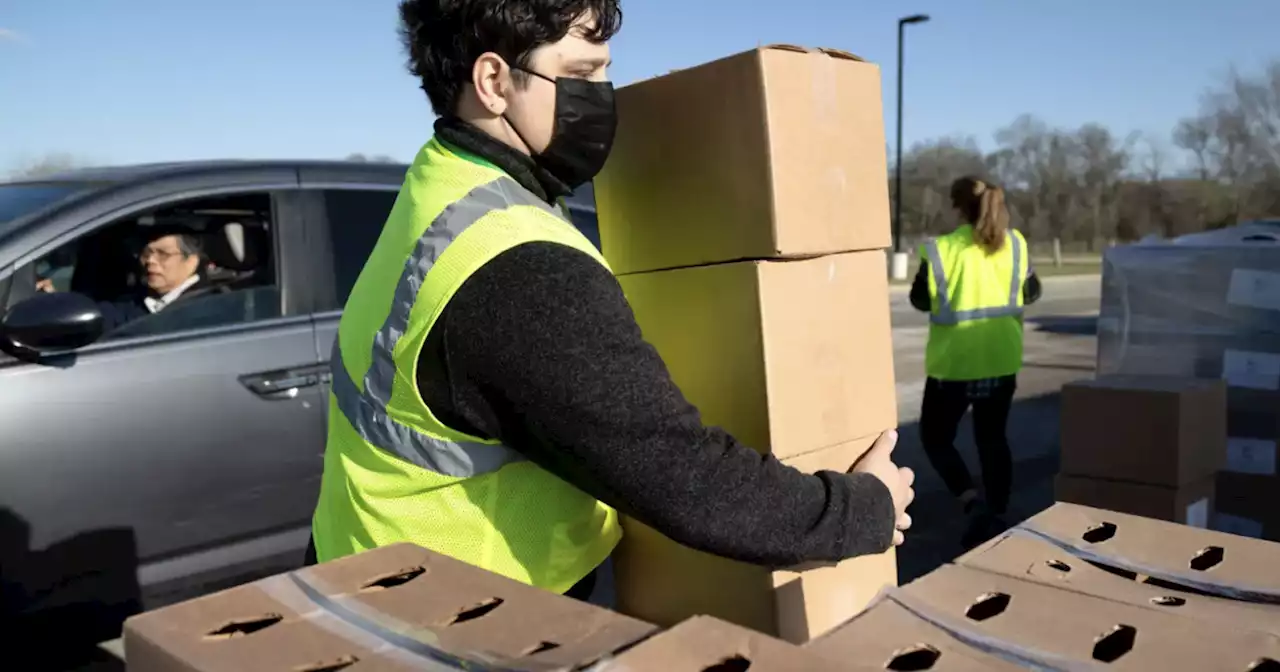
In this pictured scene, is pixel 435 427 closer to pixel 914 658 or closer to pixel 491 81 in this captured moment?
pixel 491 81

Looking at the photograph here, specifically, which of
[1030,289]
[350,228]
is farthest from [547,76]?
[1030,289]

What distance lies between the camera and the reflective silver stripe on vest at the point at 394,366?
1253mm

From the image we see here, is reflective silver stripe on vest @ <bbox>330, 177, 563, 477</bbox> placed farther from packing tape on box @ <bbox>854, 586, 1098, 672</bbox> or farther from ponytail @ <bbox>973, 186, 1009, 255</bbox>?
ponytail @ <bbox>973, 186, 1009, 255</bbox>

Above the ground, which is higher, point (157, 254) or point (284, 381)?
point (157, 254)

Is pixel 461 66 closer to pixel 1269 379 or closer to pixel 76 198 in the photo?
pixel 76 198

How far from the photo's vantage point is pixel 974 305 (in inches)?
189

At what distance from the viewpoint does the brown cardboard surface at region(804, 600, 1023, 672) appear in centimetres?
92

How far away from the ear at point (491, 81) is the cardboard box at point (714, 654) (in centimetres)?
80

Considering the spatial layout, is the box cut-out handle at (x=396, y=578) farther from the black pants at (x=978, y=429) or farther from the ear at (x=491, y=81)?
the black pants at (x=978, y=429)

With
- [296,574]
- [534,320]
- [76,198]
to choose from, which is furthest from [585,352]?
[76,198]

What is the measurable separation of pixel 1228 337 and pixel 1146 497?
0.96 m

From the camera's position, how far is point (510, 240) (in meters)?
1.19

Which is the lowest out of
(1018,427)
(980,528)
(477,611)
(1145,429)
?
(1018,427)

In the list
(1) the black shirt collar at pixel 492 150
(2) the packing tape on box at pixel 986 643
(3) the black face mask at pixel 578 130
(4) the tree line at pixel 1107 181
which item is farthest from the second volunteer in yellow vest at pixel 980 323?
(4) the tree line at pixel 1107 181
